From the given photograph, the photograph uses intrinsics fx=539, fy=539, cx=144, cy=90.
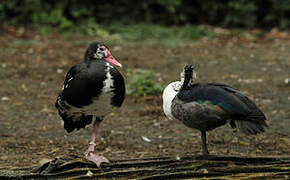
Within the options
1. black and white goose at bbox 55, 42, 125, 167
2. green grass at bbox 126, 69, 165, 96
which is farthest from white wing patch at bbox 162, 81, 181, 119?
green grass at bbox 126, 69, 165, 96

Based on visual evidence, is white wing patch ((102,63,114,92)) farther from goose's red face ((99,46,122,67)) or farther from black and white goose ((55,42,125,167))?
goose's red face ((99,46,122,67))

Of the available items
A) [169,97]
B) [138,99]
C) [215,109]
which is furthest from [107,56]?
[138,99]

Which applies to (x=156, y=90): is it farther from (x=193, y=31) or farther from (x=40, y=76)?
(x=193, y=31)

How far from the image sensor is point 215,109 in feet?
13.9

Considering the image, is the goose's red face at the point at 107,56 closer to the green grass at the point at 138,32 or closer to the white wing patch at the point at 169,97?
the white wing patch at the point at 169,97

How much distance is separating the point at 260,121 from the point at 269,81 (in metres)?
4.52

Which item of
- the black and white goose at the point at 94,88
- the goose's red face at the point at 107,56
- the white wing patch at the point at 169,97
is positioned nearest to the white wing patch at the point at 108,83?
the black and white goose at the point at 94,88

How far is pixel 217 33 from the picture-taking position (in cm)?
1280

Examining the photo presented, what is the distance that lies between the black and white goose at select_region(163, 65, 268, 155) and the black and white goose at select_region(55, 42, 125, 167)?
1.73 feet

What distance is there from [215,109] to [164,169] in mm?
621

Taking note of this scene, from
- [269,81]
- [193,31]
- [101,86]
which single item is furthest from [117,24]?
[101,86]

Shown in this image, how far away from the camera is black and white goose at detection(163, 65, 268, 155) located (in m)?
4.20

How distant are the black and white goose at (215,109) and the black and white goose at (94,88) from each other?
526 millimetres

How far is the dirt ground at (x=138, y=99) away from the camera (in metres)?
5.78
